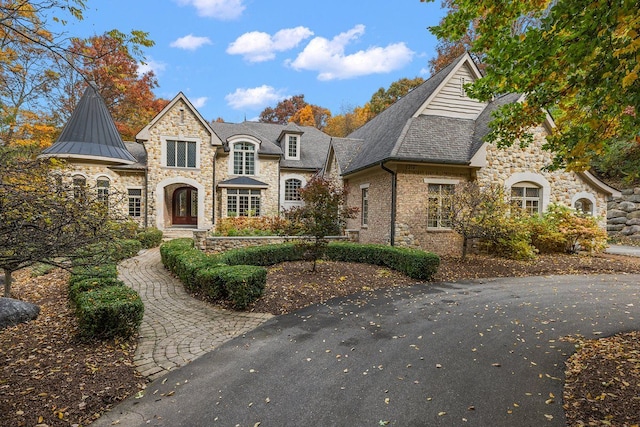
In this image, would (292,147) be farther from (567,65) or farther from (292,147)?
(567,65)

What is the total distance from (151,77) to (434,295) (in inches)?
1098

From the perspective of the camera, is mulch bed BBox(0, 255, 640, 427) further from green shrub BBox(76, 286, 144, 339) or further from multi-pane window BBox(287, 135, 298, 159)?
multi-pane window BBox(287, 135, 298, 159)

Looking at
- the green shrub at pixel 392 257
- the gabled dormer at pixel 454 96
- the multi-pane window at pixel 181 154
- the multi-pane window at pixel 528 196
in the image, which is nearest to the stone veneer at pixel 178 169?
the multi-pane window at pixel 181 154

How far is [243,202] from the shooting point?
19625 mm

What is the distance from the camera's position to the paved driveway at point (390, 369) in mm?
3092

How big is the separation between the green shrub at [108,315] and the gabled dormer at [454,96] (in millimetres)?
12173

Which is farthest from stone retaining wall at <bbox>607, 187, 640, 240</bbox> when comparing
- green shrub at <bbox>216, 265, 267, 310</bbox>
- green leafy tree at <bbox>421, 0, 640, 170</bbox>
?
green shrub at <bbox>216, 265, 267, 310</bbox>

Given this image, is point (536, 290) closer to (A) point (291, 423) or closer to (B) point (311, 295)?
(B) point (311, 295)

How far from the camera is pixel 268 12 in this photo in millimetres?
9055

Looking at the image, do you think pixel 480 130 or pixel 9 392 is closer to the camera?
pixel 9 392

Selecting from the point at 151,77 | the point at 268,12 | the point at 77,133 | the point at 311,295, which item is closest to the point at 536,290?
the point at 311,295

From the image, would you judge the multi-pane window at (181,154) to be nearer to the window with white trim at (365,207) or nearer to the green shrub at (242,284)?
the window with white trim at (365,207)

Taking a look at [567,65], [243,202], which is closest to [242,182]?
[243,202]

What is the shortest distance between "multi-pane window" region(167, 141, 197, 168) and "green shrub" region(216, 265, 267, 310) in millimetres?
13397
